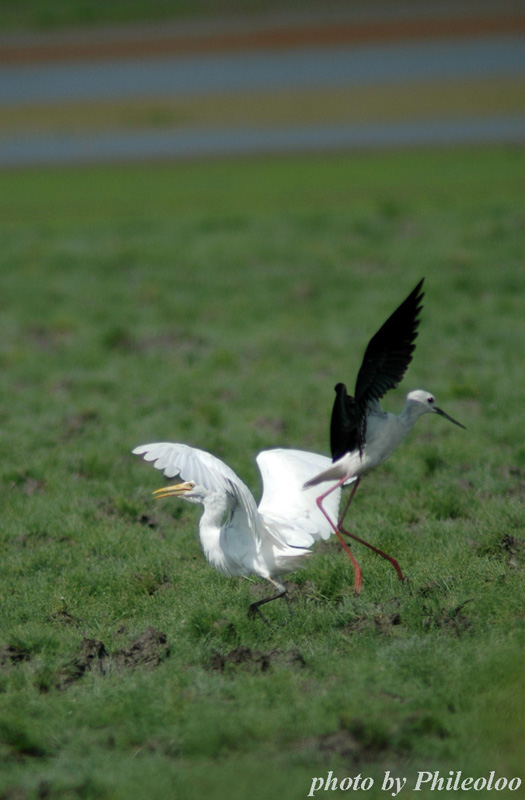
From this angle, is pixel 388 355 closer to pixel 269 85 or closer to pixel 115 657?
pixel 115 657

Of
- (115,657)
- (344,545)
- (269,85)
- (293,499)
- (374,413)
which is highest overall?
(269,85)

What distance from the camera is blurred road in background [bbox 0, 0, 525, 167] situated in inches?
955

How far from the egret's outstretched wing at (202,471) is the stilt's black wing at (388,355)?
31.2 inches

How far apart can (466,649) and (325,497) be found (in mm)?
1349

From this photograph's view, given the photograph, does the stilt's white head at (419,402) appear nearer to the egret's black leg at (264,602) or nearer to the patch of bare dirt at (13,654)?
the egret's black leg at (264,602)

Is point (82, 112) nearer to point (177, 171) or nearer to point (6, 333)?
point (177, 171)

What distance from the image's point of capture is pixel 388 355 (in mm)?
4586

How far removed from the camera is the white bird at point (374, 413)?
4.54 meters

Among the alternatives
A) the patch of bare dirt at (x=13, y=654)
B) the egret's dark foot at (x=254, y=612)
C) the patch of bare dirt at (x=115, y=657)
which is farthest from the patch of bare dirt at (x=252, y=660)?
the patch of bare dirt at (x=13, y=654)

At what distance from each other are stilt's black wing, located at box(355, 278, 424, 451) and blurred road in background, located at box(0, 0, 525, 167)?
1855 cm

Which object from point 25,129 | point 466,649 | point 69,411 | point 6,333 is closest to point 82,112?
point 25,129

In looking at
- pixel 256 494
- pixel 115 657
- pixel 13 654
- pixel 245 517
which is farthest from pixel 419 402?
pixel 13 654

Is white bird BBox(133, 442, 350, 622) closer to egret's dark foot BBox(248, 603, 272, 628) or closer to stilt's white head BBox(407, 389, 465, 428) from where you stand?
egret's dark foot BBox(248, 603, 272, 628)

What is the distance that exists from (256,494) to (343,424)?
1.22 metres
